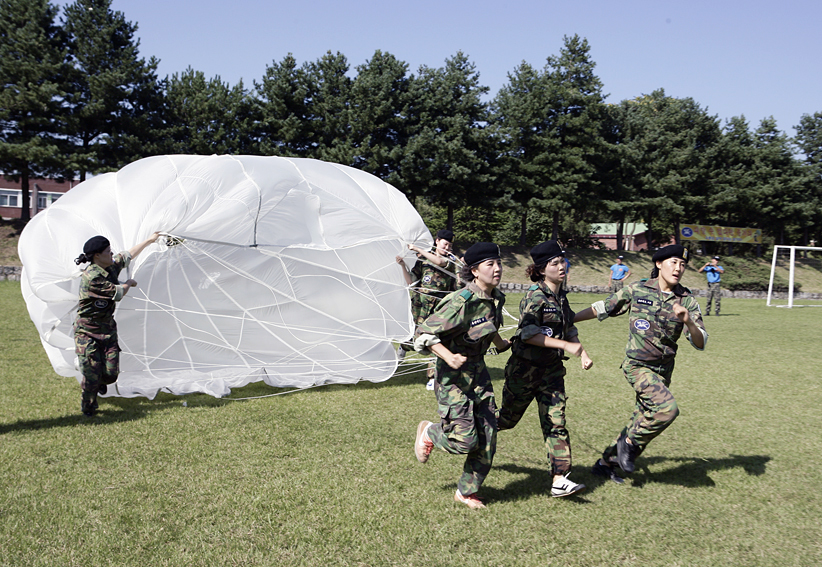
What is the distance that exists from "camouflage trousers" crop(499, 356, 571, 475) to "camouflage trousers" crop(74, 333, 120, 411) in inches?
182

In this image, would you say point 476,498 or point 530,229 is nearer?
point 476,498

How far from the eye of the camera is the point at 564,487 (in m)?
4.84

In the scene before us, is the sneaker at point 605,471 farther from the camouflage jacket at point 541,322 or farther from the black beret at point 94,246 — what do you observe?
the black beret at point 94,246

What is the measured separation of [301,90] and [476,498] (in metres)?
32.8

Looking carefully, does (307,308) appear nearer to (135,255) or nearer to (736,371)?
(135,255)

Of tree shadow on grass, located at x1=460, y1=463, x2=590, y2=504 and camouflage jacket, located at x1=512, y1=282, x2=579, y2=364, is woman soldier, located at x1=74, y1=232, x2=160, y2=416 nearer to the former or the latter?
tree shadow on grass, located at x1=460, y1=463, x2=590, y2=504

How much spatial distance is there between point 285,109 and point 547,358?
104 ft

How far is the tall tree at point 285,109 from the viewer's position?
33594 mm

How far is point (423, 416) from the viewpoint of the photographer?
7.43 metres

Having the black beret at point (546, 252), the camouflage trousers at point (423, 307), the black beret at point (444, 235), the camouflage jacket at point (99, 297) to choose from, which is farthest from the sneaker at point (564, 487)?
the camouflage jacket at point (99, 297)

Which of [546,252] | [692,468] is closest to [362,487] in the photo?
[546,252]

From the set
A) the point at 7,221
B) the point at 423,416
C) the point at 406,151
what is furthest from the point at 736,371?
the point at 7,221

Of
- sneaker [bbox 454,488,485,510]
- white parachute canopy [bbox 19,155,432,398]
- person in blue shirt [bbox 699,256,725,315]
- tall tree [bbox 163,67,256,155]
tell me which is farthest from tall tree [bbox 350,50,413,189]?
sneaker [bbox 454,488,485,510]

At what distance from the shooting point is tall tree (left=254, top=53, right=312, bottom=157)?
3359 cm
